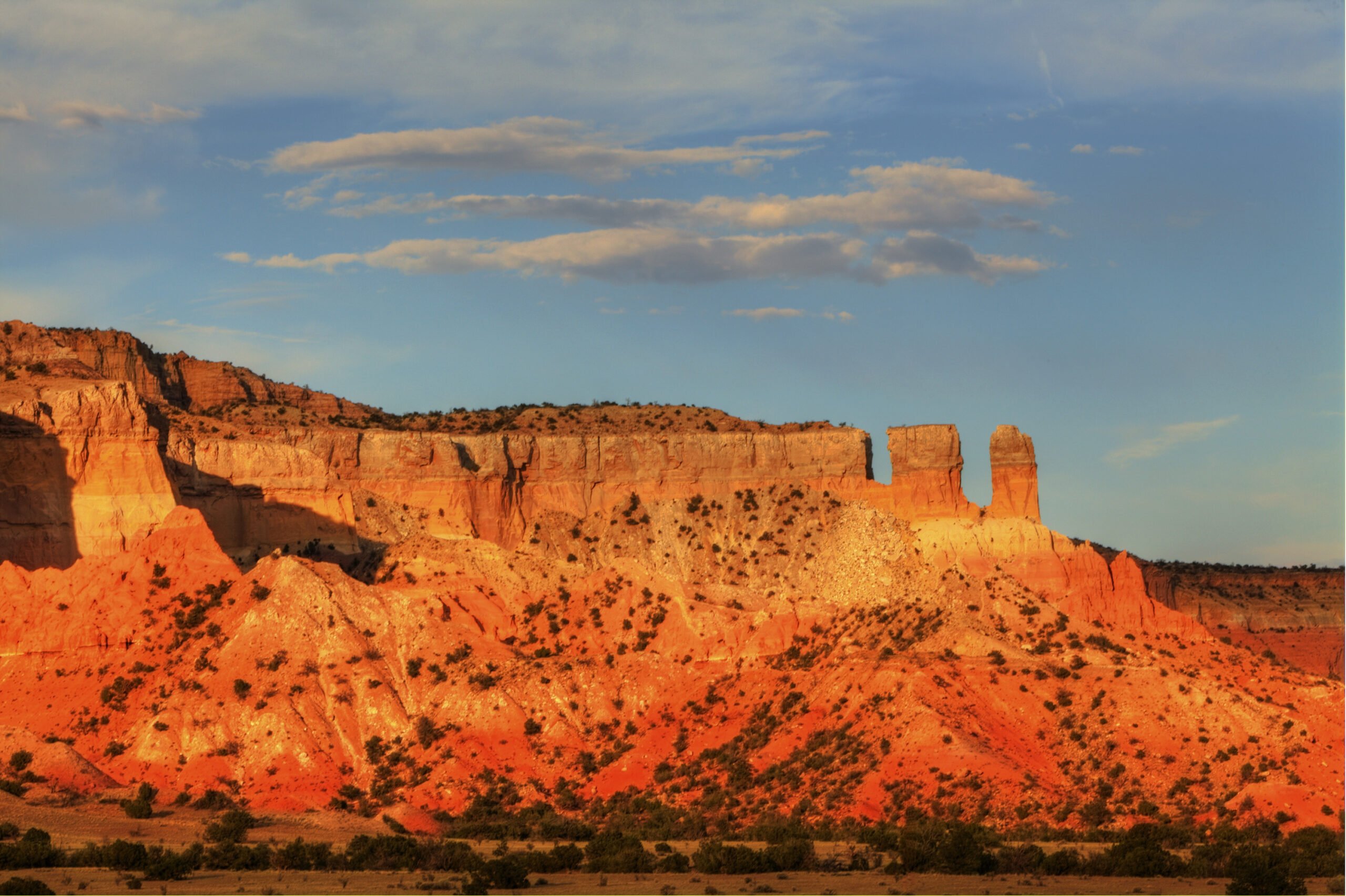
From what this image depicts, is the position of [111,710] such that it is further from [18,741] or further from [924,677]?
[924,677]

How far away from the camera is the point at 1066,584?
83.5 metres

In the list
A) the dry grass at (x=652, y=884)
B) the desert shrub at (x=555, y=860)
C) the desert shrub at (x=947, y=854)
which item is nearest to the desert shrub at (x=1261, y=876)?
the dry grass at (x=652, y=884)

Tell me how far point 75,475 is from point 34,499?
69.9 inches

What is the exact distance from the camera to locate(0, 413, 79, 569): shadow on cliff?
7481 cm

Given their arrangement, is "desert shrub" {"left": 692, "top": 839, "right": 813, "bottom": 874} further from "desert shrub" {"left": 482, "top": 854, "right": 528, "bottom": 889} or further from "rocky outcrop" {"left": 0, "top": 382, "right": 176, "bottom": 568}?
"rocky outcrop" {"left": 0, "top": 382, "right": 176, "bottom": 568}

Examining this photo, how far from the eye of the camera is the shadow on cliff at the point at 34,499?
245ft

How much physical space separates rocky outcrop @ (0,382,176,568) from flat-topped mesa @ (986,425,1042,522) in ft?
129

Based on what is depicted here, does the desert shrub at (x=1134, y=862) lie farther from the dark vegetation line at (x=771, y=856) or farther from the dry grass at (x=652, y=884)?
the dry grass at (x=652, y=884)

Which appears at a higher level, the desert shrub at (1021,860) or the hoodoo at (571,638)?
the hoodoo at (571,638)

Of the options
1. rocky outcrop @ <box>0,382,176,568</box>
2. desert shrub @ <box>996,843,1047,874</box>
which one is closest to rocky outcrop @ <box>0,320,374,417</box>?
rocky outcrop @ <box>0,382,176,568</box>

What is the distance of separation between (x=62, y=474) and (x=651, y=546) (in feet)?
98.5

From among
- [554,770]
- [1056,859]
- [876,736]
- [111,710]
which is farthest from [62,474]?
[1056,859]

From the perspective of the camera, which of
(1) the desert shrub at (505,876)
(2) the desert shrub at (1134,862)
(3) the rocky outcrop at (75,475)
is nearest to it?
(1) the desert shrub at (505,876)

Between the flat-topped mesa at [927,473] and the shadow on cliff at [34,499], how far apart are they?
130 ft
